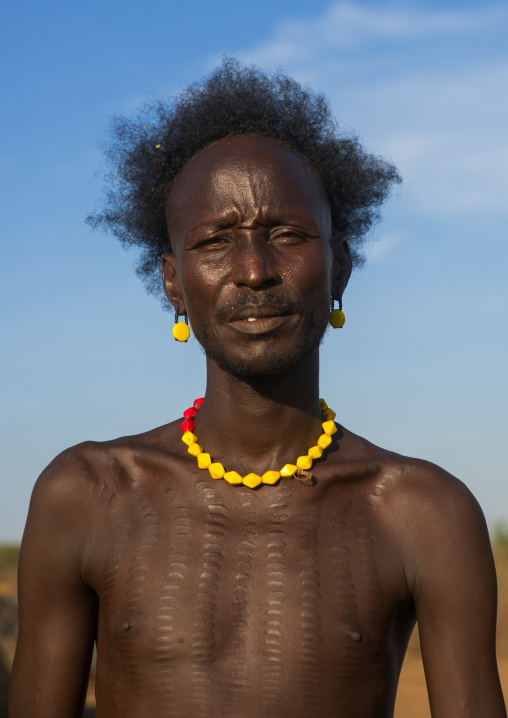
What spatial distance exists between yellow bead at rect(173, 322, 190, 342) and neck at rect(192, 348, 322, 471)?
185 millimetres

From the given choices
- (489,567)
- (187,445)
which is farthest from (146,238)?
(489,567)

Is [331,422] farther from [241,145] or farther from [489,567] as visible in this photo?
[241,145]

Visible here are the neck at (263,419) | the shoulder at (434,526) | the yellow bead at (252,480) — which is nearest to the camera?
the shoulder at (434,526)

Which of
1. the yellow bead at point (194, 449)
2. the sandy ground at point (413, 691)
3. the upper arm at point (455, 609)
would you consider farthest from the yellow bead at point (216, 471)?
the sandy ground at point (413, 691)

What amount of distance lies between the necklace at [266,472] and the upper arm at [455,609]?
0.45 m

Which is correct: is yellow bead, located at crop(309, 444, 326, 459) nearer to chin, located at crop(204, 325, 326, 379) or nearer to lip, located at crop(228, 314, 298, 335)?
chin, located at crop(204, 325, 326, 379)

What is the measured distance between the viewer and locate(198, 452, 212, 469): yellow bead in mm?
3434

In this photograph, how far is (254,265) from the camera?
10.6ft

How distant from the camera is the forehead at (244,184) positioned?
3.37m

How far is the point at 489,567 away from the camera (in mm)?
3215

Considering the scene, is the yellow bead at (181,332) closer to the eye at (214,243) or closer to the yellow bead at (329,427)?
the eye at (214,243)

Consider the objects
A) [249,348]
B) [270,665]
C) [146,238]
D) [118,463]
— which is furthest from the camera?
[146,238]

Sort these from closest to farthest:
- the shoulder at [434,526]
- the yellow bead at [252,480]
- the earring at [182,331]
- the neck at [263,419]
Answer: the shoulder at [434,526] < the yellow bead at [252,480] < the neck at [263,419] < the earring at [182,331]

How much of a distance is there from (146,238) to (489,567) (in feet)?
6.78
